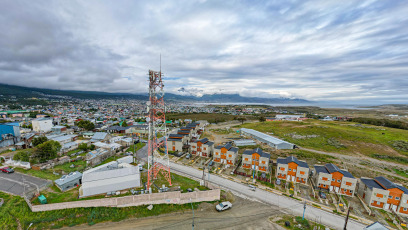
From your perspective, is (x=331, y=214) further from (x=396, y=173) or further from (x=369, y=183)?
(x=396, y=173)

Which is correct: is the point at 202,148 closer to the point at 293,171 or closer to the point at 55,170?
the point at 293,171

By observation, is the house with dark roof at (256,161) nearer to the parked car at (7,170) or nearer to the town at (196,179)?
the town at (196,179)

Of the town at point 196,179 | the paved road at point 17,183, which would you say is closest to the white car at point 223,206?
the town at point 196,179

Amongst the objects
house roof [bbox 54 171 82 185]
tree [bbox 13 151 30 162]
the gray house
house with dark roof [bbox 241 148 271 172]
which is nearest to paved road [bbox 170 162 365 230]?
house with dark roof [bbox 241 148 271 172]

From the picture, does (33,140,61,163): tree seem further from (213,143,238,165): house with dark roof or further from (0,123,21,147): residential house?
(213,143,238,165): house with dark roof

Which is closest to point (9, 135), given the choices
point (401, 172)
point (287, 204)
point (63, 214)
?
point (63, 214)

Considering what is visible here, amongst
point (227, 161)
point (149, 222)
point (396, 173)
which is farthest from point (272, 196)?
point (396, 173)
